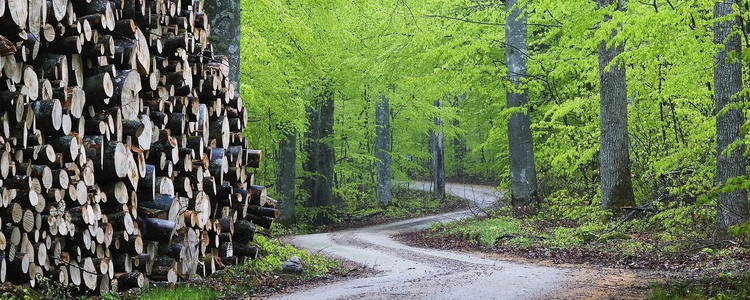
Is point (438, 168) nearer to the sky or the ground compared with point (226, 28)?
nearer to the ground

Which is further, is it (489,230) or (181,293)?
(489,230)

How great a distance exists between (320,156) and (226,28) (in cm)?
1476

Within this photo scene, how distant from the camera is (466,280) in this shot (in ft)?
30.7

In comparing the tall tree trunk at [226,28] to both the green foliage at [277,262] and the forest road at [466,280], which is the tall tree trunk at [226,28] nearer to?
the green foliage at [277,262]

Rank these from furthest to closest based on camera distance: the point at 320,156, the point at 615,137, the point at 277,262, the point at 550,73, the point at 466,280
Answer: the point at 320,156 → the point at 550,73 → the point at 615,137 → the point at 277,262 → the point at 466,280

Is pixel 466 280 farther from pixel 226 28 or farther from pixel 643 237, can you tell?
pixel 643 237

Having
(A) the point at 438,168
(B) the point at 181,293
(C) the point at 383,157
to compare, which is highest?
(C) the point at 383,157

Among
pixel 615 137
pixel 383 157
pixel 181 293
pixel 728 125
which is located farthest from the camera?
pixel 383 157

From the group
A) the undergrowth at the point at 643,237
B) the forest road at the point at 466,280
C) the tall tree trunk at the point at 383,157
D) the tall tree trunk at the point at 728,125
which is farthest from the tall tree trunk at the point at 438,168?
the tall tree trunk at the point at 728,125

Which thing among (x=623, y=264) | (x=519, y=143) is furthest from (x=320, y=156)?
(x=623, y=264)

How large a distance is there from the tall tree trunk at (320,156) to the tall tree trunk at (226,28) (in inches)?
531

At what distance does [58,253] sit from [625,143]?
12.7 meters

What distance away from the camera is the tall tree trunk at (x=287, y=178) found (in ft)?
76.7

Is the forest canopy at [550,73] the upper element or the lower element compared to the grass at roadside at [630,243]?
upper
